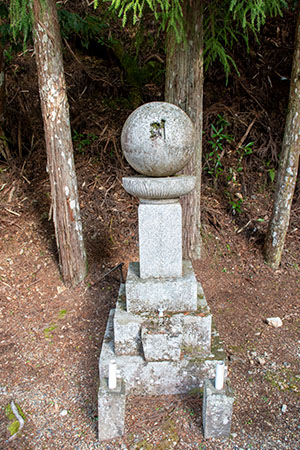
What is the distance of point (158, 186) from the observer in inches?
110

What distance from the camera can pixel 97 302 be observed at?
4.30 metres

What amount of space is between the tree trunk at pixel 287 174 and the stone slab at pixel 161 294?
227 cm

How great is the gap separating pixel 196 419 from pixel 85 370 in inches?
45.6

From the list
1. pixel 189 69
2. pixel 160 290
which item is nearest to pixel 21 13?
pixel 189 69

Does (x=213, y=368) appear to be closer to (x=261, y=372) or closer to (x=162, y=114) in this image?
(x=261, y=372)

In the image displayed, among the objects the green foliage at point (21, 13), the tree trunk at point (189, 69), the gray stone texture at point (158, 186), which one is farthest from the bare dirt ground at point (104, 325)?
the green foliage at point (21, 13)

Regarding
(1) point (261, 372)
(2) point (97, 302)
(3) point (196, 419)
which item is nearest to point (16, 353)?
(2) point (97, 302)

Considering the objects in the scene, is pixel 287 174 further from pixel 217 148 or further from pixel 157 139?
pixel 157 139

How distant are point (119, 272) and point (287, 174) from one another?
2.64 metres

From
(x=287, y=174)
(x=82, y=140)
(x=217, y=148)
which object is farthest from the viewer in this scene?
(x=82, y=140)

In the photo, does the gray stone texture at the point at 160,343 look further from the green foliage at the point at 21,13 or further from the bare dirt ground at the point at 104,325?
the green foliage at the point at 21,13

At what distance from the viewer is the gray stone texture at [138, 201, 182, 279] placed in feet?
9.79

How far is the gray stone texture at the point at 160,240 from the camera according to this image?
2.98 meters

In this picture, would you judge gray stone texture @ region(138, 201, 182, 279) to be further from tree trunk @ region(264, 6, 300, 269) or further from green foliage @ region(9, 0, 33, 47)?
green foliage @ region(9, 0, 33, 47)
